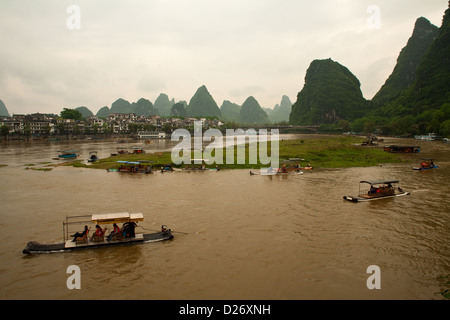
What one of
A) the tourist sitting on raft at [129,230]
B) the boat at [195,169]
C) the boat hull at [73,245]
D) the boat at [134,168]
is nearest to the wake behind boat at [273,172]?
Answer: the boat at [195,169]

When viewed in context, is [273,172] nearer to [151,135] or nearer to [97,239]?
[97,239]

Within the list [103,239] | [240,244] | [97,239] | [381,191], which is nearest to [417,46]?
[381,191]

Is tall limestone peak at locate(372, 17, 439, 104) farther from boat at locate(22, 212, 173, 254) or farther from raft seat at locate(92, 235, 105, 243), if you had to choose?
A: raft seat at locate(92, 235, 105, 243)

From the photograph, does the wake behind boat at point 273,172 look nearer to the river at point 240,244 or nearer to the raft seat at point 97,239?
the river at point 240,244

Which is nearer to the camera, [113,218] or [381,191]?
[113,218]

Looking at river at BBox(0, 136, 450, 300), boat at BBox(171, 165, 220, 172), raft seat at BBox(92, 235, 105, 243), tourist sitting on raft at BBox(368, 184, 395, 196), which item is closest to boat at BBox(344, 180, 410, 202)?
tourist sitting on raft at BBox(368, 184, 395, 196)

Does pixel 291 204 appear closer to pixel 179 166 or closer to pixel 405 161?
pixel 179 166

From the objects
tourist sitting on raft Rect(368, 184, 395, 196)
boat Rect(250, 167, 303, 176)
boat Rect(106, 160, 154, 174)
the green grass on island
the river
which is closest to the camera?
the river

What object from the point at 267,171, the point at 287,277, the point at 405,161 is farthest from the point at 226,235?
the point at 405,161

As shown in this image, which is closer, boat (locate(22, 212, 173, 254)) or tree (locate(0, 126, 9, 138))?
boat (locate(22, 212, 173, 254))
